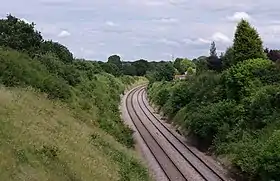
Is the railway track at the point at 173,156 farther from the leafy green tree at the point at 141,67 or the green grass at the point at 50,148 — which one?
the leafy green tree at the point at 141,67

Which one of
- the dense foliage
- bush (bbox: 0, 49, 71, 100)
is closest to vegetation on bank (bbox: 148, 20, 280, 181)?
the dense foliage

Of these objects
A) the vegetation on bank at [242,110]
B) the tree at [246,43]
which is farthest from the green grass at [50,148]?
the tree at [246,43]

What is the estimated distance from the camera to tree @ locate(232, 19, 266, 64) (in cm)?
4184

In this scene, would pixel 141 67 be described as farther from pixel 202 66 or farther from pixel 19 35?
pixel 19 35

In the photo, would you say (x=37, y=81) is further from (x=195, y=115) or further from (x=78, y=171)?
(x=78, y=171)

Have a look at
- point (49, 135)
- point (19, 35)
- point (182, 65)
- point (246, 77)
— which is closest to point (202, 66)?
point (246, 77)

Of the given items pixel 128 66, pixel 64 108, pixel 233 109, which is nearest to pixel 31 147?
pixel 64 108

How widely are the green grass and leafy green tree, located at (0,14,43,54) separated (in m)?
13.5

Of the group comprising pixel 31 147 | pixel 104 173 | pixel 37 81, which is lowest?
pixel 104 173

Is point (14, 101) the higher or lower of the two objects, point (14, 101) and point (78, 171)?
the higher

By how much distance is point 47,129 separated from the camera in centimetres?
2119

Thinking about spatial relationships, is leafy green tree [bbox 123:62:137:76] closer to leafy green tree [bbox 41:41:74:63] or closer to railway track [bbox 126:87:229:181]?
leafy green tree [bbox 41:41:74:63]

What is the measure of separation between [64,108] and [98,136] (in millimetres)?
4064

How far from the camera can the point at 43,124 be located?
21453mm
